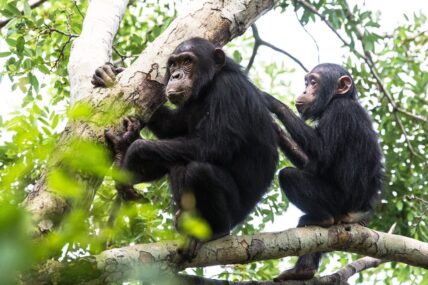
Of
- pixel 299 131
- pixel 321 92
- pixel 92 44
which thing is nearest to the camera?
pixel 92 44

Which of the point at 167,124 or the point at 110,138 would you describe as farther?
the point at 167,124

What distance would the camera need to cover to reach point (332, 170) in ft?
17.2

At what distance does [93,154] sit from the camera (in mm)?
934

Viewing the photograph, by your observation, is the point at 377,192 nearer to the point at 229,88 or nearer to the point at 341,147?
the point at 341,147

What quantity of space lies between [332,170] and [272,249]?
1.36 meters

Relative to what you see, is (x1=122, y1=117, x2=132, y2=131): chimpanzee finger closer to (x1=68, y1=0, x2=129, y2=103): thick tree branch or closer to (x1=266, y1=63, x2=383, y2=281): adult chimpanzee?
(x1=68, y1=0, x2=129, y2=103): thick tree branch

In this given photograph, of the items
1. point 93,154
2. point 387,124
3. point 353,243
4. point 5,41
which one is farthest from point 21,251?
point 387,124

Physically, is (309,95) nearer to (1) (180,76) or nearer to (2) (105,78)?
(1) (180,76)

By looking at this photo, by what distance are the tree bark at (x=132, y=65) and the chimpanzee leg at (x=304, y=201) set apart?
49.7 inches

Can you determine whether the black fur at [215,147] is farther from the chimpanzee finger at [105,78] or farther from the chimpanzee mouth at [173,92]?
the chimpanzee finger at [105,78]

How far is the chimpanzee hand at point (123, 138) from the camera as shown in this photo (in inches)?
144

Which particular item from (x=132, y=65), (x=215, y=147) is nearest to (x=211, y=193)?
(x=215, y=147)

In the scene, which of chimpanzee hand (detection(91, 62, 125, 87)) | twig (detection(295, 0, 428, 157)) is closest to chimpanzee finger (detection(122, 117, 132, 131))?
chimpanzee hand (detection(91, 62, 125, 87))

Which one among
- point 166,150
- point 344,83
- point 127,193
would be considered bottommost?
point 127,193
